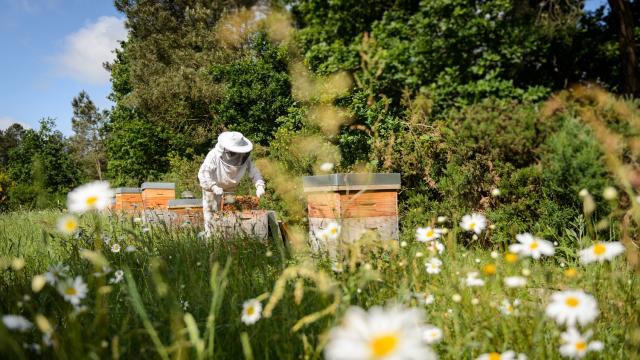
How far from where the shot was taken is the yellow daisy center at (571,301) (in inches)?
49.1

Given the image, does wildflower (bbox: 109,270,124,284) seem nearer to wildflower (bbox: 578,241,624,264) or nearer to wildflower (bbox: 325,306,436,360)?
wildflower (bbox: 325,306,436,360)

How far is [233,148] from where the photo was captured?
223 inches

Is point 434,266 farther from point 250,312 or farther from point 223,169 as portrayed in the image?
point 223,169

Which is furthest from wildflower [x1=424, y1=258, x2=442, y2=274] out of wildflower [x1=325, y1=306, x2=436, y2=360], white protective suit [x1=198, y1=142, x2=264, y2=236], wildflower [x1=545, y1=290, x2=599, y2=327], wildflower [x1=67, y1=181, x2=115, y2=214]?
white protective suit [x1=198, y1=142, x2=264, y2=236]

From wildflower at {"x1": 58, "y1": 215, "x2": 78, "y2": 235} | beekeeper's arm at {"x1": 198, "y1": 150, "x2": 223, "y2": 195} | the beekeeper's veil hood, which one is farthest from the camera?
beekeeper's arm at {"x1": 198, "y1": 150, "x2": 223, "y2": 195}

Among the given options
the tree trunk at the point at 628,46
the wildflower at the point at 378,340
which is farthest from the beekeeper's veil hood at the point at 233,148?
the tree trunk at the point at 628,46

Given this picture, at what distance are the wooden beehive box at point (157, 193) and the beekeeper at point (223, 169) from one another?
377cm

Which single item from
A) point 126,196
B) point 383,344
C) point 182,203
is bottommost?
point 126,196

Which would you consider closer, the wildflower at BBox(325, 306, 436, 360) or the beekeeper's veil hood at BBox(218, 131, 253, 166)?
the wildflower at BBox(325, 306, 436, 360)

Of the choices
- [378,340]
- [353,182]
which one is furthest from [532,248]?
[353,182]

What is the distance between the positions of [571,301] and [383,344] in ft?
2.56

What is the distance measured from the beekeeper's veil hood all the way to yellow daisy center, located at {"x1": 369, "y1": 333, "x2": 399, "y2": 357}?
4997 mm

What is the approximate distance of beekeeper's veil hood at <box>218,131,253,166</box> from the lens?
18.7 ft

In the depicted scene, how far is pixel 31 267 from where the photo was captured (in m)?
3.25
